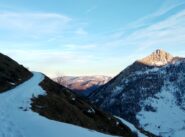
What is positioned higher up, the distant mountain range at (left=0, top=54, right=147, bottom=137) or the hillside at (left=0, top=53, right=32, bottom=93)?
the hillside at (left=0, top=53, right=32, bottom=93)

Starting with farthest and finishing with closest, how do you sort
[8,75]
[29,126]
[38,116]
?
[8,75] < [38,116] < [29,126]

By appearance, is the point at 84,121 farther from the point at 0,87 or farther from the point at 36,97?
the point at 0,87

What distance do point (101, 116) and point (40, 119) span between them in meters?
39.8

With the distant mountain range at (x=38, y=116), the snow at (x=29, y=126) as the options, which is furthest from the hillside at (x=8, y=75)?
the snow at (x=29, y=126)

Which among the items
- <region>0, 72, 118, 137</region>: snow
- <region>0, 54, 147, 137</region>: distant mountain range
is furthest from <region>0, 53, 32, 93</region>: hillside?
<region>0, 72, 118, 137</region>: snow

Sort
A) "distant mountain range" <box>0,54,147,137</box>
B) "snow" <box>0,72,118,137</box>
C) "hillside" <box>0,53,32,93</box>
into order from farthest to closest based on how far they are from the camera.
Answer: "hillside" <box>0,53,32,93</box>, "distant mountain range" <box>0,54,147,137</box>, "snow" <box>0,72,118,137</box>

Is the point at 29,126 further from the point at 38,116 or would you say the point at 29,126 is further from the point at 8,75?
the point at 8,75

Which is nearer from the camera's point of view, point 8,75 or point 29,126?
point 29,126

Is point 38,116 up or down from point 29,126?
up

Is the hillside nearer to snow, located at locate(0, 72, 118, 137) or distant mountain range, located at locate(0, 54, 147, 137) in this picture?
distant mountain range, located at locate(0, 54, 147, 137)

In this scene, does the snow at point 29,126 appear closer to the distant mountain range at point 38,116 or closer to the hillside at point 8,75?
the distant mountain range at point 38,116

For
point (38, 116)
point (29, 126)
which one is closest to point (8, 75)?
point (38, 116)

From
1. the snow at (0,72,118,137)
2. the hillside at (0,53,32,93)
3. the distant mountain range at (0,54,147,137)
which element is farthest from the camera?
the hillside at (0,53,32,93)

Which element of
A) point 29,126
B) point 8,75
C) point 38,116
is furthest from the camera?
point 8,75
